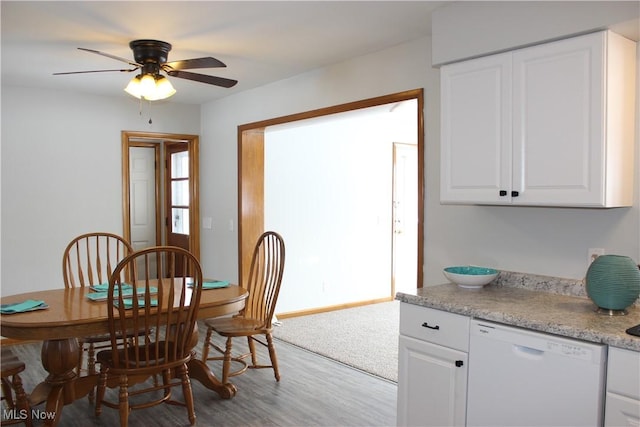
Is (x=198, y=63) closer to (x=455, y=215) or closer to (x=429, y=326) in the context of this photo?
(x=455, y=215)

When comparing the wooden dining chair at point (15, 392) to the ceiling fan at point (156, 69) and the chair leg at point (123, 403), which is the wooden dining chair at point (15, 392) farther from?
the ceiling fan at point (156, 69)

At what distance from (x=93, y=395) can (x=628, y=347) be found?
9.78 feet

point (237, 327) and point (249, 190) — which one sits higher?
point (249, 190)

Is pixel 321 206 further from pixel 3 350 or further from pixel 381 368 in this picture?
Result: pixel 3 350

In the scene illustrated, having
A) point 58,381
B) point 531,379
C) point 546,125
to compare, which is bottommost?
point 58,381

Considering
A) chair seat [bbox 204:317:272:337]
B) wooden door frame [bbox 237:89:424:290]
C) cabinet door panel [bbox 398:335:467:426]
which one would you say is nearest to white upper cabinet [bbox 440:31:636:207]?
cabinet door panel [bbox 398:335:467:426]

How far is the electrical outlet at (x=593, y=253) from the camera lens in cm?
246

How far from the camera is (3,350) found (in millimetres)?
2893

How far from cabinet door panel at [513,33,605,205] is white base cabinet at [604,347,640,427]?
2.22ft

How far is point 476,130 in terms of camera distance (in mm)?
2611

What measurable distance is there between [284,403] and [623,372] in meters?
2.07

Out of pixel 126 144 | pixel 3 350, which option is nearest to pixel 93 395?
pixel 3 350

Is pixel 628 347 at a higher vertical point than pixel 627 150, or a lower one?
lower

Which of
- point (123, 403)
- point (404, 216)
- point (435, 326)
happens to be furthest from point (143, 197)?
point (435, 326)
